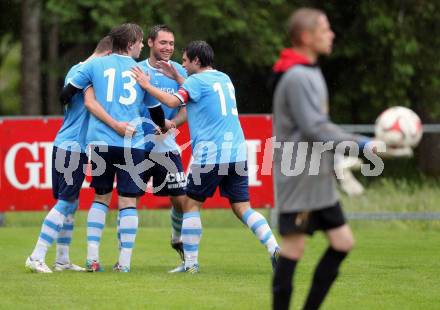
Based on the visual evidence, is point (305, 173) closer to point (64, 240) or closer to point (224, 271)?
point (224, 271)

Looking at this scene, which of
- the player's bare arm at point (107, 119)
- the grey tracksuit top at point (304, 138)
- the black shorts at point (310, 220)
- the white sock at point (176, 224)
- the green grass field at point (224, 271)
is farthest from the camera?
the white sock at point (176, 224)

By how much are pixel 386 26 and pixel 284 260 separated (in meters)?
19.6

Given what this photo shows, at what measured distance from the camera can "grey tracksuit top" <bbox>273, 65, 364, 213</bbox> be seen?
21.2 feet

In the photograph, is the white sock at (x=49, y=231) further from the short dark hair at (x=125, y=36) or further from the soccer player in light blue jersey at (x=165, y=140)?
the short dark hair at (x=125, y=36)

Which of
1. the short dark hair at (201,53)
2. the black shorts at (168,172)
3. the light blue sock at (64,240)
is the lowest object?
the light blue sock at (64,240)

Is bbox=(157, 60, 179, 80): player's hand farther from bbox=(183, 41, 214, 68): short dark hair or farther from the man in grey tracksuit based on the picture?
the man in grey tracksuit

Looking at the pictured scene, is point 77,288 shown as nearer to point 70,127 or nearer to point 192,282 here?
point 192,282

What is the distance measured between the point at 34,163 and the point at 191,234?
595 centimetres

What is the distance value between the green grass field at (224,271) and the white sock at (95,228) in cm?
24

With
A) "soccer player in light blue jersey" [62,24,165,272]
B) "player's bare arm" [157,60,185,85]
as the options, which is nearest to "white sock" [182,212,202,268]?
"soccer player in light blue jersey" [62,24,165,272]

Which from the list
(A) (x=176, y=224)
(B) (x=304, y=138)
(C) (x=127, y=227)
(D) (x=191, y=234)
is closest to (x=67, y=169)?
(C) (x=127, y=227)

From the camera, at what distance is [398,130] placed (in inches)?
258

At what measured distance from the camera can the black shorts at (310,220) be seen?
22.0 ft

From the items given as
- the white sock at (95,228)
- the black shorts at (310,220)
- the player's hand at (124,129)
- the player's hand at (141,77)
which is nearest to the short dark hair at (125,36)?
the player's hand at (141,77)
